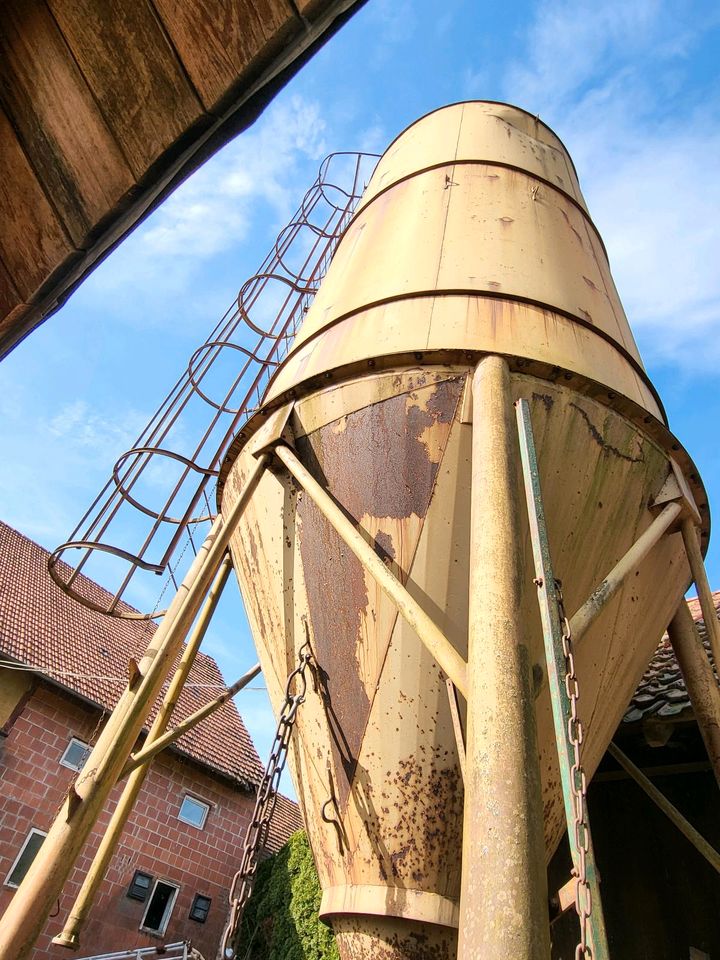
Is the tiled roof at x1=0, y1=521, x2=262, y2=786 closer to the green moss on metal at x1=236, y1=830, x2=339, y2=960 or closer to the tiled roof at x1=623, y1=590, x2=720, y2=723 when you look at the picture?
the green moss on metal at x1=236, y1=830, x2=339, y2=960

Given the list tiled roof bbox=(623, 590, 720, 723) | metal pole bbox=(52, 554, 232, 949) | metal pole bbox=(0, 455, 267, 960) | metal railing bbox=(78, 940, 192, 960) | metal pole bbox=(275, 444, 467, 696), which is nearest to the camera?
metal pole bbox=(275, 444, 467, 696)

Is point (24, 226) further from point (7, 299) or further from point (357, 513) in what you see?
point (357, 513)

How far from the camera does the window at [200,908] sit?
40.0ft

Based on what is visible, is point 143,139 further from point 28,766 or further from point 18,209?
point 28,766

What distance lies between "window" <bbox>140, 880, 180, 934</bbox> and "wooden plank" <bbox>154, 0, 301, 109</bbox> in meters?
13.3

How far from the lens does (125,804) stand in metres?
3.61

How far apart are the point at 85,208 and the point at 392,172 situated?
4.39 m

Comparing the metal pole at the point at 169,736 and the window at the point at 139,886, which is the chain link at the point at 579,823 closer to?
the metal pole at the point at 169,736

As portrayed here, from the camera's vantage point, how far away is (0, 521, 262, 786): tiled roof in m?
11.8

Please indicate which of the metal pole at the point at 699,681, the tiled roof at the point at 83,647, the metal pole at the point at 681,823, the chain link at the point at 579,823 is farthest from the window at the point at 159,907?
the chain link at the point at 579,823

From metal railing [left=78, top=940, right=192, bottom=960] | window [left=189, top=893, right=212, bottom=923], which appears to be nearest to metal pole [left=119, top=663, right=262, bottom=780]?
metal railing [left=78, top=940, right=192, bottom=960]

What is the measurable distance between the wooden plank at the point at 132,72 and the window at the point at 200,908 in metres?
13.8

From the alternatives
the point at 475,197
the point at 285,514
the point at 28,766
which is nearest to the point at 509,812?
the point at 285,514

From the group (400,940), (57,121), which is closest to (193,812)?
(400,940)
